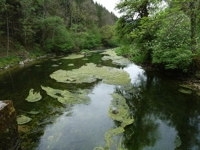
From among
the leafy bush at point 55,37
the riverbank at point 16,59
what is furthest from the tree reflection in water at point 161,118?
the leafy bush at point 55,37

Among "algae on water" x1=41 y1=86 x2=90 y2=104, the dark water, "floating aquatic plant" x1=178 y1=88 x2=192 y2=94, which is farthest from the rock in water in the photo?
"floating aquatic plant" x1=178 y1=88 x2=192 y2=94

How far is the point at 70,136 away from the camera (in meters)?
11.7

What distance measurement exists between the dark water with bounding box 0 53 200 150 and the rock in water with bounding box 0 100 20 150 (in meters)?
0.99

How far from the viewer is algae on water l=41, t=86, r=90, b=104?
57.0 ft

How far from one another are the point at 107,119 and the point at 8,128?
20.1 ft

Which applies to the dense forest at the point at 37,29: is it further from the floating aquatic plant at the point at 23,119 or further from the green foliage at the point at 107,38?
the floating aquatic plant at the point at 23,119

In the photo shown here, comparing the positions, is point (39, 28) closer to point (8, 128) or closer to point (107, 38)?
point (107, 38)

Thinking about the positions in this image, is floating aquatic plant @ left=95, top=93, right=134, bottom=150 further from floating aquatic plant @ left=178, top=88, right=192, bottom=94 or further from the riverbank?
the riverbank

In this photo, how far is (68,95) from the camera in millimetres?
18609

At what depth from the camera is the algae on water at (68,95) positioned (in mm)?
17375

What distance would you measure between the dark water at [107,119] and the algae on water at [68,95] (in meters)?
0.47

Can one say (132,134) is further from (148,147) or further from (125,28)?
(125,28)

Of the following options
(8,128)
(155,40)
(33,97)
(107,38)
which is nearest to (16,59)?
(33,97)

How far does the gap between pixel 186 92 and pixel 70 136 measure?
11237mm
